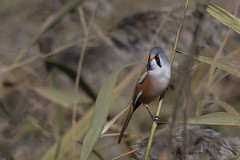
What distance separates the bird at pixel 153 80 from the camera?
198cm

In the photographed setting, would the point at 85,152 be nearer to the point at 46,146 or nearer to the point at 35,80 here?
the point at 46,146

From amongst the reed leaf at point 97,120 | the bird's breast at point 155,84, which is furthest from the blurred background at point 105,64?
the reed leaf at point 97,120

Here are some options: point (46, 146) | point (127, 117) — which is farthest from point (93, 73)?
point (127, 117)

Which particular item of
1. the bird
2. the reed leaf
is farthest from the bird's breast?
the reed leaf

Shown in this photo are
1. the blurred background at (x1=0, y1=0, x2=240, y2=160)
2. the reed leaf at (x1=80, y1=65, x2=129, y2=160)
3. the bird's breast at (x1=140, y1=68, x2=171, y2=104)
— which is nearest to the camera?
the reed leaf at (x1=80, y1=65, x2=129, y2=160)

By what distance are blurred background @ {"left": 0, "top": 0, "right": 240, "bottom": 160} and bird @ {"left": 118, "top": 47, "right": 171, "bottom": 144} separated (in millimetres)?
89

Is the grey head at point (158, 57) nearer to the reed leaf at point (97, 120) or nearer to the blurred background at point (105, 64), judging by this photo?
the blurred background at point (105, 64)

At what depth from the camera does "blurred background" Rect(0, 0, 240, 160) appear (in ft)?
7.66

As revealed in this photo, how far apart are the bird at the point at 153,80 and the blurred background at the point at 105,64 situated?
0.09 m

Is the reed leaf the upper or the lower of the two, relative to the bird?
lower

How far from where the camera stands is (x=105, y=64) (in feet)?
12.8

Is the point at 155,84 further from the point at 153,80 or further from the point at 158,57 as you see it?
the point at 158,57

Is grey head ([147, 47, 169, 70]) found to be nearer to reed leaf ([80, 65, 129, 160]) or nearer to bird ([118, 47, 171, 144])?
bird ([118, 47, 171, 144])

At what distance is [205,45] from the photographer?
1939 millimetres
